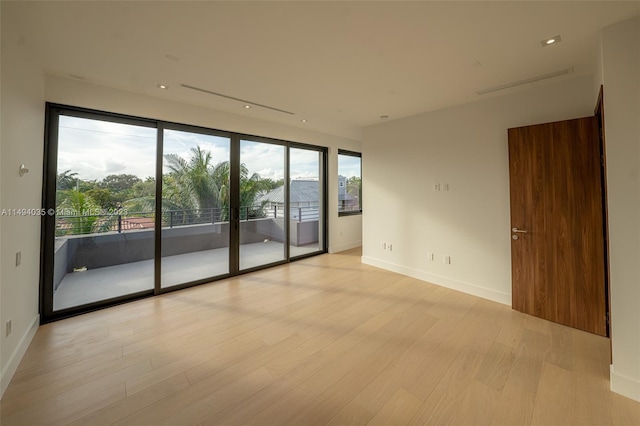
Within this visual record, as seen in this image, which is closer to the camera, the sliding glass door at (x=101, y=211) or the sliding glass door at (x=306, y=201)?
the sliding glass door at (x=101, y=211)

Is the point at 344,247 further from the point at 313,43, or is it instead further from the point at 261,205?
the point at 313,43

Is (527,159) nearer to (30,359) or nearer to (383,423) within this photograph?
(383,423)

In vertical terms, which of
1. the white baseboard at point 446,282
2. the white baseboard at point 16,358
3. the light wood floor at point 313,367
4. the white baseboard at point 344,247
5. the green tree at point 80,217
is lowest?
the light wood floor at point 313,367

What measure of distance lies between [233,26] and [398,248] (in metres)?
3.94

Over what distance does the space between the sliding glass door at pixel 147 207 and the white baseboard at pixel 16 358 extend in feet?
1.32

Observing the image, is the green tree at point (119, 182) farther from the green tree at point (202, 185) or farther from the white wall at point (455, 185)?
the white wall at point (455, 185)

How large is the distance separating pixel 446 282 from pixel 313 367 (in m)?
2.69

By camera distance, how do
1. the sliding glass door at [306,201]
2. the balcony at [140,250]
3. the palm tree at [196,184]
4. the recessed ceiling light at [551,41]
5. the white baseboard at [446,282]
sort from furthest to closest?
1. the sliding glass door at [306,201]
2. the palm tree at [196,184]
3. the white baseboard at [446,282]
4. the balcony at [140,250]
5. the recessed ceiling light at [551,41]

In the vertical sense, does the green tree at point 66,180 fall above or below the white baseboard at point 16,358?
above

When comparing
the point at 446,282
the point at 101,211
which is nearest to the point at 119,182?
the point at 101,211

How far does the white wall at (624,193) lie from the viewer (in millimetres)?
1881

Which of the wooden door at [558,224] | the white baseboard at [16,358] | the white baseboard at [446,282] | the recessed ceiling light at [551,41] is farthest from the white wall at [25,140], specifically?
the wooden door at [558,224]

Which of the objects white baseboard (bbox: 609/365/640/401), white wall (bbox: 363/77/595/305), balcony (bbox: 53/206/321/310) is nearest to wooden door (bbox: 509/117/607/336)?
white wall (bbox: 363/77/595/305)

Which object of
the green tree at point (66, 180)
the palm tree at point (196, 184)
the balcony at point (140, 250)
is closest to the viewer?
the green tree at point (66, 180)
